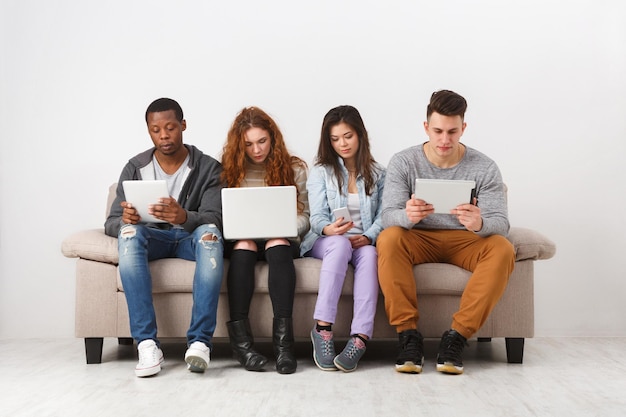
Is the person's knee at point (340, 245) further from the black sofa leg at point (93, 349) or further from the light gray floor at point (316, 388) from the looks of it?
the black sofa leg at point (93, 349)

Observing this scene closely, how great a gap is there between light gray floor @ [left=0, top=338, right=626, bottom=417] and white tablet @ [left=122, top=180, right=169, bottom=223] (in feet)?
2.03

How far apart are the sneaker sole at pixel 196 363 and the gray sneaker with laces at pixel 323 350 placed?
0.41m

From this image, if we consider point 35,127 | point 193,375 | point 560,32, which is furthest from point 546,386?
point 35,127

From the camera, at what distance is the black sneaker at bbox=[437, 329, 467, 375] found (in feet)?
9.71

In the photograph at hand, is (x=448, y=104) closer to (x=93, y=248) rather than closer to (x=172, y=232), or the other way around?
Result: (x=172, y=232)

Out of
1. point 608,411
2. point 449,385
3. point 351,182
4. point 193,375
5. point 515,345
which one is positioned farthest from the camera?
point 351,182

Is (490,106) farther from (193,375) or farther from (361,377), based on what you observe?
(193,375)

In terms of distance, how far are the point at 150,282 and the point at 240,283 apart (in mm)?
337

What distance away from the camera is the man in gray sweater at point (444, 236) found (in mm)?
3051

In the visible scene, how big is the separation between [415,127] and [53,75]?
1.84 m

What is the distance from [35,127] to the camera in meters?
4.14

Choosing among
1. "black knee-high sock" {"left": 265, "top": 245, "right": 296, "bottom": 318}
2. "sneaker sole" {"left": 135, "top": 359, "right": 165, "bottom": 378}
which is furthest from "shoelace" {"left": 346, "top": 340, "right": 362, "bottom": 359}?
"sneaker sole" {"left": 135, "top": 359, "right": 165, "bottom": 378}

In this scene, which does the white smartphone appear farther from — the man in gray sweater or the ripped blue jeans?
the ripped blue jeans

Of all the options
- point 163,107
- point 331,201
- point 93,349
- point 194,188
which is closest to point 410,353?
point 331,201
